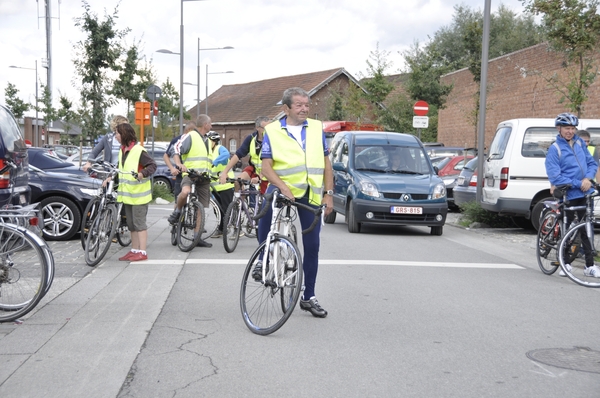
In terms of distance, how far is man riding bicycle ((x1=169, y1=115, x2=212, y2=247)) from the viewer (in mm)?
11539

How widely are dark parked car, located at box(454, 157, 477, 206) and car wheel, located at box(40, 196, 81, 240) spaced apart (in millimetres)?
8557

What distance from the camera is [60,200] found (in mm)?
12023

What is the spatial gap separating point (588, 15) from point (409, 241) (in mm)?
7278

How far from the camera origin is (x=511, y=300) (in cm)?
787

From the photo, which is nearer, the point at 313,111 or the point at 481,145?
the point at 481,145

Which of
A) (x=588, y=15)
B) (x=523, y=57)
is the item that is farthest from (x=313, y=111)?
(x=588, y=15)

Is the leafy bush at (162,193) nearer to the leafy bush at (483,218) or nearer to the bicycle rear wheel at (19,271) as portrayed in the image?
the leafy bush at (483,218)

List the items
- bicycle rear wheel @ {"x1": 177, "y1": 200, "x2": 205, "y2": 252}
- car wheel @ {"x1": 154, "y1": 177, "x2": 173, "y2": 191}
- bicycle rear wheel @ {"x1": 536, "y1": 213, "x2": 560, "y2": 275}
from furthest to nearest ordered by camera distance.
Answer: car wheel @ {"x1": 154, "y1": 177, "x2": 173, "y2": 191}
bicycle rear wheel @ {"x1": 177, "y1": 200, "x2": 205, "y2": 252}
bicycle rear wheel @ {"x1": 536, "y1": 213, "x2": 560, "y2": 275}

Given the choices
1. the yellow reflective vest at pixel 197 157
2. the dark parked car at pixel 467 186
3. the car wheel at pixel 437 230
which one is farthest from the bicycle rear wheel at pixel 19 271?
the dark parked car at pixel 467 186

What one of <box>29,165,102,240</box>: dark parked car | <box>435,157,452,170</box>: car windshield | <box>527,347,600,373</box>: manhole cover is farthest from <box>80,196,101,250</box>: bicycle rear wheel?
<box>435,157,452,170</box>: car windshield

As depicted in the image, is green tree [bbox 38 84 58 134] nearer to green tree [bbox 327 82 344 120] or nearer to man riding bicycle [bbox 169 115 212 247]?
green tree [bbox 327 82 344 120]

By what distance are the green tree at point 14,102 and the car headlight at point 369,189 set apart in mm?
48535

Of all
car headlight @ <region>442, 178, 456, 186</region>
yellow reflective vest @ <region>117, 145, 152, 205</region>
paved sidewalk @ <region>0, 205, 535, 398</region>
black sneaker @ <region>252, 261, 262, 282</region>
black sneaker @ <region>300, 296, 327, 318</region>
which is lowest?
paved sidewalk @ <region>0, 205, 535, 398</region>

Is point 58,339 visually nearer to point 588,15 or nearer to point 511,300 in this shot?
A: point 511,300
